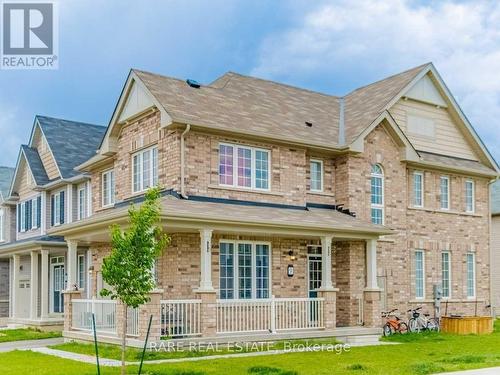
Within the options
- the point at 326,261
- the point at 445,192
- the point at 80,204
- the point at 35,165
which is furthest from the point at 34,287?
the point at 445,192

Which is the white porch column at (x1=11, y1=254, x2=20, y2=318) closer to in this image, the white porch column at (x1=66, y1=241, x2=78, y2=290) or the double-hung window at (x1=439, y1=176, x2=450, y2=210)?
the white porch column at (x1=66, y1=241, x2=78, y2=290)

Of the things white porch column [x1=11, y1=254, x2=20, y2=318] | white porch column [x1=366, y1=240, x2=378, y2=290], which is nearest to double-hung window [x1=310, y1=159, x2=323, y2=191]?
white porch column [x1=366, y1=240, x2=378, y2=290]

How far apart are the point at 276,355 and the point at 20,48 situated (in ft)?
42.9

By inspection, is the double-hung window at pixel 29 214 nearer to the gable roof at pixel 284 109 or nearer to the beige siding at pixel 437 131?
the gable roof at pixel 284 109

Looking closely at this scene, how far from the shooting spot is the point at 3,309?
113ft

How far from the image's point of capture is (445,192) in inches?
1095

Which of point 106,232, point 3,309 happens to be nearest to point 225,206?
point 106,232

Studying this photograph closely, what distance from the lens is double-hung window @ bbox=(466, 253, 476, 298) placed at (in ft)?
92.6

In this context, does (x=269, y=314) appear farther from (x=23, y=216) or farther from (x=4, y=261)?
(x=4, y=261)

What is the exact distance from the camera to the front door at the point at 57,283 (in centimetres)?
2904

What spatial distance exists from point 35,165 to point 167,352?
17.4 meters

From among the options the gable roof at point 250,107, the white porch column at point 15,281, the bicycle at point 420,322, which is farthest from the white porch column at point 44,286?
the bicycle at point 420,322

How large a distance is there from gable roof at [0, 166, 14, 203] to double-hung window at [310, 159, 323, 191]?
1860cm

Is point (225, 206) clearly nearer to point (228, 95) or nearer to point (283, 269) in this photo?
point (283, 269)
